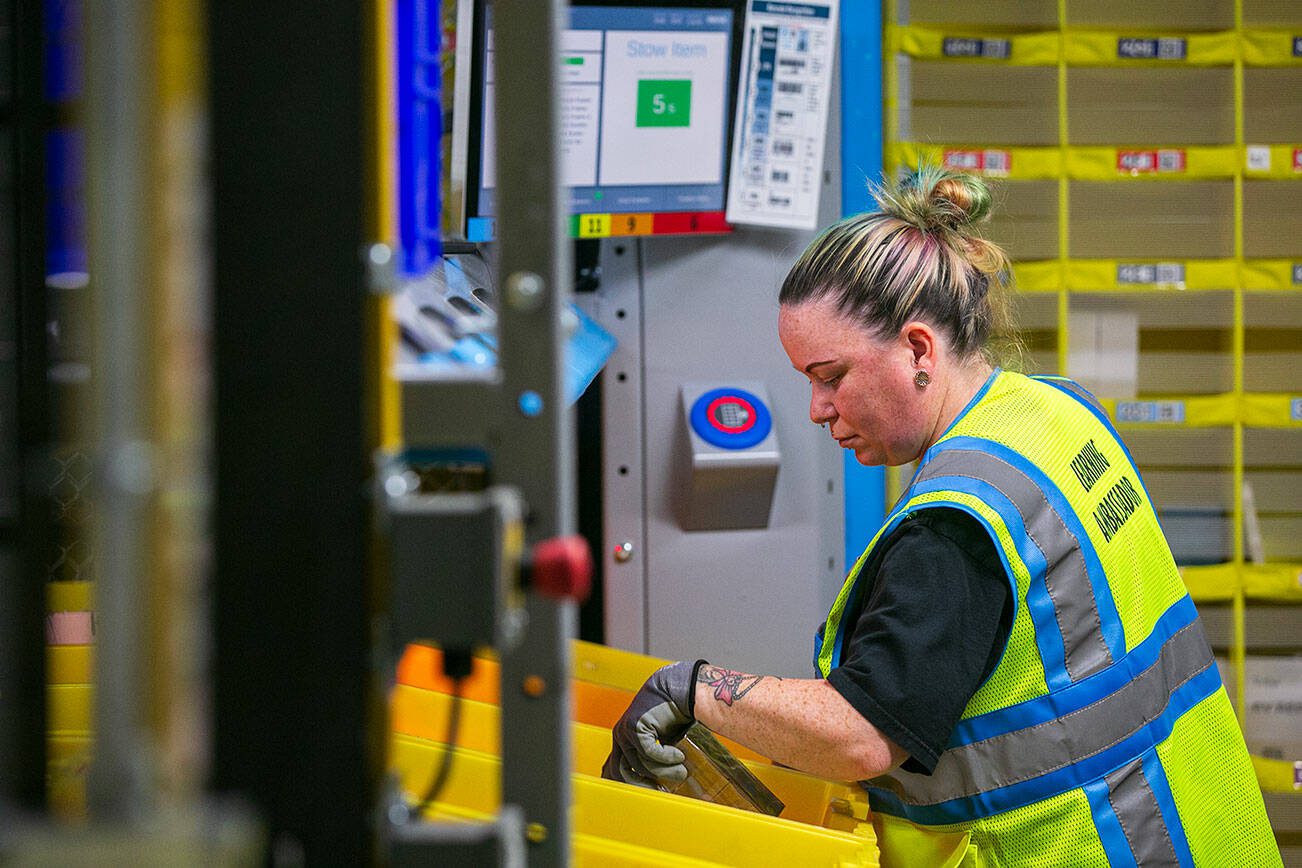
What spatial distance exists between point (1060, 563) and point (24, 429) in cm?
122

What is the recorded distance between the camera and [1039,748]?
4.94 ft

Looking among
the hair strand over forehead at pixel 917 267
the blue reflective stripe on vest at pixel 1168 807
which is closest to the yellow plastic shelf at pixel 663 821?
the blue reflective stripe on vest at pixel 1168 807

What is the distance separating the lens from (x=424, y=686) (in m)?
1.86

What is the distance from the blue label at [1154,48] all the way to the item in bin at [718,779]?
2.46 meters

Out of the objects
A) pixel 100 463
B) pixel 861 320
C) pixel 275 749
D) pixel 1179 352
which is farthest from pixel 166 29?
pixel 1179 352

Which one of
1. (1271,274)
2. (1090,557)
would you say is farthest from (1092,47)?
(1090,557)

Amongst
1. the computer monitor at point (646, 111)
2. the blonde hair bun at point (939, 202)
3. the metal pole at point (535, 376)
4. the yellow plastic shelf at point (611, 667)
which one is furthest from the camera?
the computer monitor at point (646, 111)

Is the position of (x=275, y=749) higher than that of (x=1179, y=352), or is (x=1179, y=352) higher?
(x=1179, y=352)

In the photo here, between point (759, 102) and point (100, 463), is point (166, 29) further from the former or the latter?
point (759, 102)

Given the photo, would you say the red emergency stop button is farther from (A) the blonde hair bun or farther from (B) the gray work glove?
(A) the blonde hair bun

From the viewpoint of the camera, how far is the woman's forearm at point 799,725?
1.45 metres

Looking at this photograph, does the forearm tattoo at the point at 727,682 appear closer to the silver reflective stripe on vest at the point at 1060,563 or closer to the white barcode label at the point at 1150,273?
the silver reflective stripe on vest at the point at 1060,563

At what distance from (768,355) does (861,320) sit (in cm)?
113

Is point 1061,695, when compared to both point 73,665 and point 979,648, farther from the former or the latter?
point 73,665
